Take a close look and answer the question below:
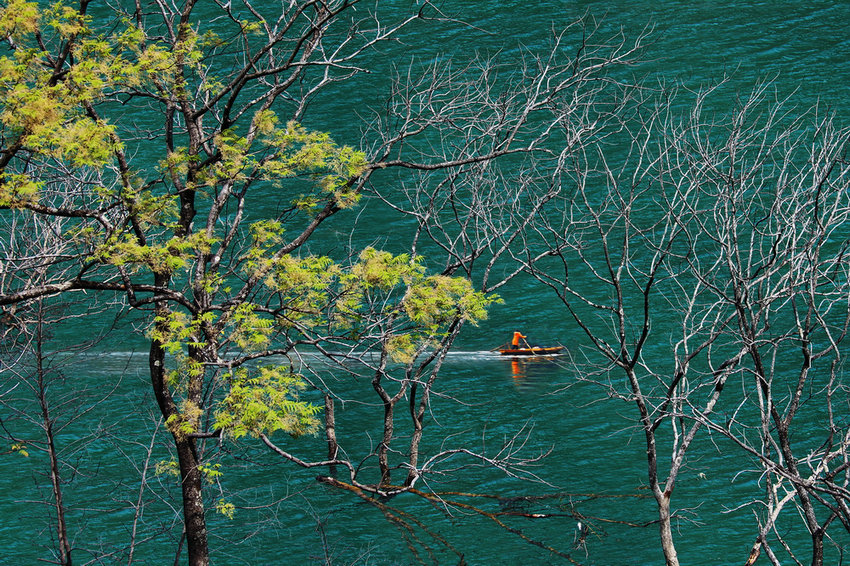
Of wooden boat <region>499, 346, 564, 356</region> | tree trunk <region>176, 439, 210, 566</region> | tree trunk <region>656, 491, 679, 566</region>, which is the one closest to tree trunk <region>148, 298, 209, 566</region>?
tree trunk <region>176, 439, 210, 566</region>

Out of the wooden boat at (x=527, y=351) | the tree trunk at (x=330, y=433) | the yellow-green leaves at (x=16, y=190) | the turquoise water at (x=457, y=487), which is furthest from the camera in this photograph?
the wooden boat at (x=527, y=351)

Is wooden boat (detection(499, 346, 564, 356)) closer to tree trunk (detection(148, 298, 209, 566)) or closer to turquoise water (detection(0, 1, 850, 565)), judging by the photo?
turquoise water (detection(0, 1, 850, 565))

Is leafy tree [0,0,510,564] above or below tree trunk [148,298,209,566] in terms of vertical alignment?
above

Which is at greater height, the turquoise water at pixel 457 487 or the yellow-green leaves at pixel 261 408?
the yellow-green leaves at pixel 261 408

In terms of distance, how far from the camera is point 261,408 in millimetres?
11117

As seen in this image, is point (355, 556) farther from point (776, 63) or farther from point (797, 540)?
point (776, 63)

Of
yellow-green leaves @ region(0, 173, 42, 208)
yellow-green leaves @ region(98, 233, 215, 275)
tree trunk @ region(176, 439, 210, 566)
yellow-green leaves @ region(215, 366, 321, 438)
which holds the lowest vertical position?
tree trunk @ region(176, 439, 210, 566)

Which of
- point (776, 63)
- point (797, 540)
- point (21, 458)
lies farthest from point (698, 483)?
point (776, 63)

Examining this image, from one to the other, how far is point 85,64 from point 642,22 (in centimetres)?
3534

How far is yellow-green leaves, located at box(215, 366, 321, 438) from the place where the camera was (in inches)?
441

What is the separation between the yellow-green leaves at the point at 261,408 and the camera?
11211mm

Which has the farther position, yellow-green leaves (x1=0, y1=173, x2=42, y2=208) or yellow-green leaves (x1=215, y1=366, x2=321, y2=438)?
yellow-green leaves (x1=215, y1=366, x2=321, y2=438)

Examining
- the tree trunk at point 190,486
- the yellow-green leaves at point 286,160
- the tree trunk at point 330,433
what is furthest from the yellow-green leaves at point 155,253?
the tree trunk at point 330,433

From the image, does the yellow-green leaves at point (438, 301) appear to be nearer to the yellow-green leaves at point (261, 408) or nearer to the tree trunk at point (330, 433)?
the yellow-green leaves at point (261, 408)
